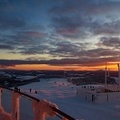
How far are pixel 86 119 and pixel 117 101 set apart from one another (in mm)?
9929

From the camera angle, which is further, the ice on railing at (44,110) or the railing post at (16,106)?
the railing post at (16,106)

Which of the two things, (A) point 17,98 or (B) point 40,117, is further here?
(A) point 17,98

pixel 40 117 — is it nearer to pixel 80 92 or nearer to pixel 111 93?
pixel 111 93

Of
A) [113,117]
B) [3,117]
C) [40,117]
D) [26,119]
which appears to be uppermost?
[40,117]

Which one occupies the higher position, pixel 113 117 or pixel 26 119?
pixel 26 119

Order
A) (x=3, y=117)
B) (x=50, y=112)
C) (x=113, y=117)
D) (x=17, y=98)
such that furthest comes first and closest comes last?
(x=113, y=117) → (x=3, y=117) → (x=17, y=98) → (x=50, y=112)

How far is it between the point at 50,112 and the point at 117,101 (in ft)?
75.4

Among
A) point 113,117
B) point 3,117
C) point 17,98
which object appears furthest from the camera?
point 113,117

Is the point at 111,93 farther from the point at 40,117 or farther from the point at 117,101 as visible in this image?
the point at 40,117

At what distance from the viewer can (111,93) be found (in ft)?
81.0

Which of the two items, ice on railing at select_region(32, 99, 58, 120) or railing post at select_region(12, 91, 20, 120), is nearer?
ice on railing at select_region(32, 99, 58, 120)

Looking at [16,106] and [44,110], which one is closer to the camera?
[44,110]

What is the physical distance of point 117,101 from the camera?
24.5 m

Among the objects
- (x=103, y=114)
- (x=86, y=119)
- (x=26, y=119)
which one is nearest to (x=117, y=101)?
(x=103, y=114)
